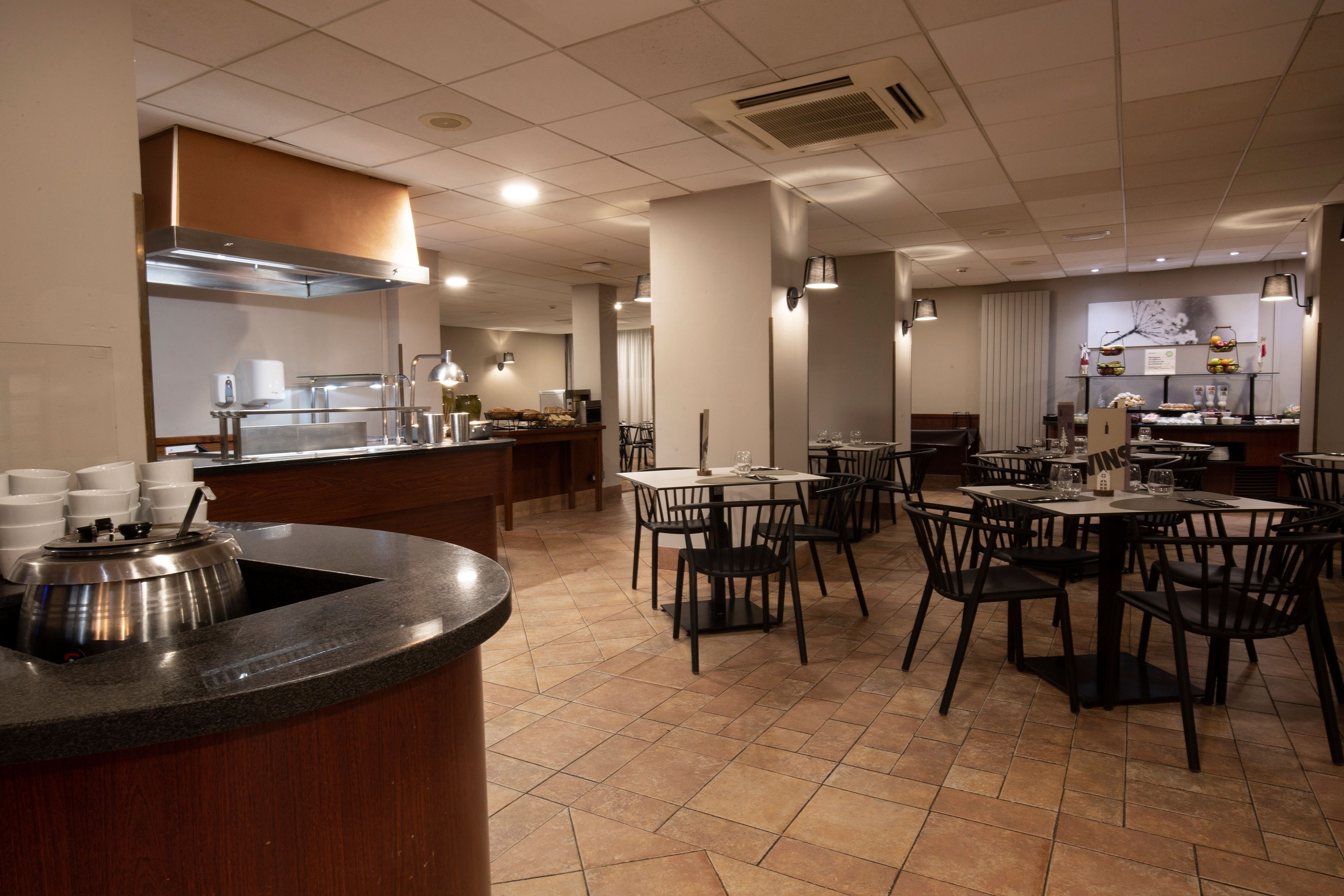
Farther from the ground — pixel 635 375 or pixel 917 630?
pixel 635 375

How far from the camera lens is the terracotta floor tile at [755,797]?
96.7 inches

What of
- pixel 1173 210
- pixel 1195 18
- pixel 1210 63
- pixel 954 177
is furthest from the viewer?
pixel 1173 210

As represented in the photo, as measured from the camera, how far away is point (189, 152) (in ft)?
14.4

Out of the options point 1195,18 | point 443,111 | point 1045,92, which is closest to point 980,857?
point 1195,18

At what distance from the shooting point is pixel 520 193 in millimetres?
5855

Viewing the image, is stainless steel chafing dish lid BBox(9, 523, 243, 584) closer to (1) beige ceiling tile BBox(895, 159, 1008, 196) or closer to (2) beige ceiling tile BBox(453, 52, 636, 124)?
(2) beige ceiling tile BBox(453, 52, 636, 124)

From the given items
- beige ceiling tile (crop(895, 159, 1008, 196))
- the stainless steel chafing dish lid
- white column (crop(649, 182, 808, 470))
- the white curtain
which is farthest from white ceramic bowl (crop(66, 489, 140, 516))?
the white curtain

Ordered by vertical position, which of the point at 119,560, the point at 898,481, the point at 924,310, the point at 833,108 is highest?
the point at 833,108

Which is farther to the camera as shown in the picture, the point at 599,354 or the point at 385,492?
the point at 599,354

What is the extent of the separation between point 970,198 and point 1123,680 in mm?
4256

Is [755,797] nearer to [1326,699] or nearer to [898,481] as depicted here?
[1326,699]

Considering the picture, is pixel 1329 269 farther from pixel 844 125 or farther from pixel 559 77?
pixel 559 77

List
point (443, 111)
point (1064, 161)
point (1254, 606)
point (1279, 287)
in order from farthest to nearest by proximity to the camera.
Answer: point (1279, 287) < point (1064, 161) < point (443, 111) < point (1254, 606)

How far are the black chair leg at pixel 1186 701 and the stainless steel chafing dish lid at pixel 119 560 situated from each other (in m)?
3.10
